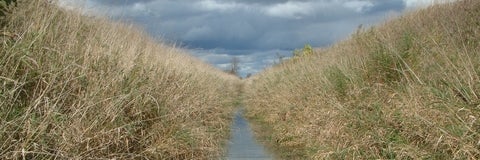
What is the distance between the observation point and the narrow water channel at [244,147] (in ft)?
31.9

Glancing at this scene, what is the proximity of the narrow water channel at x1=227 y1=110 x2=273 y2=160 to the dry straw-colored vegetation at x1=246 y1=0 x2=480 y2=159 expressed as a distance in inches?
15.5

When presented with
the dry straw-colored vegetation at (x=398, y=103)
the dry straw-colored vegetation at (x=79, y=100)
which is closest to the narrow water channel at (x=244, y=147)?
the dry straw-colored vegetation at (x=398, y=103)

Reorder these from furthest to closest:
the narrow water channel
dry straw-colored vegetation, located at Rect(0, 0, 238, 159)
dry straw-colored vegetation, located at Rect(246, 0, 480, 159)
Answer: the narrow water channel
dry straw-colored vegetation, located at Rect(246, 0, 480, 159)
dry straw-colored vegetation, located at Rect(0, 0, 238, 159)

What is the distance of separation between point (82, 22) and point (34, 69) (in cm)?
348

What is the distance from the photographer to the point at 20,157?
5.00 m

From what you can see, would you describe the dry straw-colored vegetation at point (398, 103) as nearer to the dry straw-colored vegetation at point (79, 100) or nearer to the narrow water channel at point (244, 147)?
the narrow water channel at point (244, 147)

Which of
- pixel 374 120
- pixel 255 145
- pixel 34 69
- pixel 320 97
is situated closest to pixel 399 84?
pixel 374 120

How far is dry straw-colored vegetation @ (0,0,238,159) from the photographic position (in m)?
5.13

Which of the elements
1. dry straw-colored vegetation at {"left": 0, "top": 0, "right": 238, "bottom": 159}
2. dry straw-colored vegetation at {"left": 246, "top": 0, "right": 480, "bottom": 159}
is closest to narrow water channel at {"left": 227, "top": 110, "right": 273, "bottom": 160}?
dry straw-colored vegetation at {"left": 246, "top": 0, "right": 480, "bottom": 159}

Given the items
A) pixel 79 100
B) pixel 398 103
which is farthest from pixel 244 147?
pixel 79 100

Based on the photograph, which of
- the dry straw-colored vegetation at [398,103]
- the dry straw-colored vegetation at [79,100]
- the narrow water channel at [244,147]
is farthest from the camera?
the narrow water channel at [244,147]

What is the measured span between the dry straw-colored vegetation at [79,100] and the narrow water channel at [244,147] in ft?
2.77

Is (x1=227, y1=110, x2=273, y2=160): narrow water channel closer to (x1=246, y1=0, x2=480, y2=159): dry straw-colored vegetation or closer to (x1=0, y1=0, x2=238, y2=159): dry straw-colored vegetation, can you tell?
(x1=246, y1=0, x2=480, y2=159): dry straw-colored vegetation

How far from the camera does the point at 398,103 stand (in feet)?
23.6
